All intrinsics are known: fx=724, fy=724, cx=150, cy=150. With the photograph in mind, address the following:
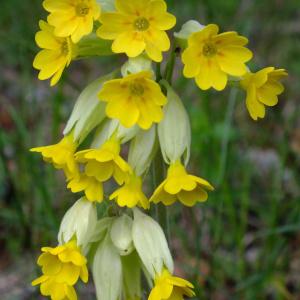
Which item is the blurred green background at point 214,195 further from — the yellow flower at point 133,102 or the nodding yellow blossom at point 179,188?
the yellow flower at point 133,102

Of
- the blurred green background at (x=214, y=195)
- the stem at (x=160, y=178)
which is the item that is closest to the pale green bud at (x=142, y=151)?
the stem at (x=160, y=178)

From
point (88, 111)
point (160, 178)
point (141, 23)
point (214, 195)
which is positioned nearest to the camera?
point (141, 23)

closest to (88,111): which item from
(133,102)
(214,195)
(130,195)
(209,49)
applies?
(133,102)

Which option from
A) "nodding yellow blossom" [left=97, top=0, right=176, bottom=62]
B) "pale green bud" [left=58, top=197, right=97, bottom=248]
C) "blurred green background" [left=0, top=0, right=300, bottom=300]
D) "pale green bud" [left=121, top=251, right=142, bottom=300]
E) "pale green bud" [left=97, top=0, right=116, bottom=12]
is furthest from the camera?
"blurred green background" [left=0, top=0, right=300, bottom=300]

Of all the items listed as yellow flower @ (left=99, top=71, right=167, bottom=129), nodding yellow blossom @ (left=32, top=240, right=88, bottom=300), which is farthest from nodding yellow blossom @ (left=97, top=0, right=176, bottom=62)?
nodding yellow blossom @ (left=32, top=240, right=88, bottom=300)

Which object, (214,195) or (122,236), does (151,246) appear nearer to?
(122,236)

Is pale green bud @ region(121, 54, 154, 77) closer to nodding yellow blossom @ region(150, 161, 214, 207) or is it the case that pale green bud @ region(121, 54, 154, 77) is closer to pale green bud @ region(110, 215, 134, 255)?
nodding yellow blossom @ region(150, 161, 214, 207)
